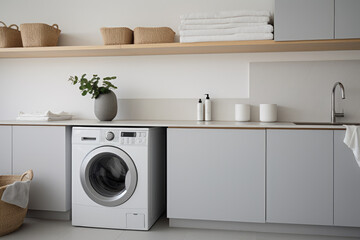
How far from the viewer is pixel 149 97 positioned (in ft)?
10.7

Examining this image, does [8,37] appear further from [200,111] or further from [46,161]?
[200,111]

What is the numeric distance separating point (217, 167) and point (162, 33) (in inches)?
49.0

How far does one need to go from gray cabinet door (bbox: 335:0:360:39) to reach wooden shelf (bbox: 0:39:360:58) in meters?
0.05

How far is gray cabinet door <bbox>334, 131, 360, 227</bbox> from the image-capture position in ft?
7.89

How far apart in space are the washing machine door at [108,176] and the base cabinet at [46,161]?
237mm

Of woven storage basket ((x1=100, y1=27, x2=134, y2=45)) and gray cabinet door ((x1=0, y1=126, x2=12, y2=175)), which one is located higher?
woven storage basket ((x1=100, y1=27, x2=134, y2=45))

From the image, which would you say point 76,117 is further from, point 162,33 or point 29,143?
point 162,33

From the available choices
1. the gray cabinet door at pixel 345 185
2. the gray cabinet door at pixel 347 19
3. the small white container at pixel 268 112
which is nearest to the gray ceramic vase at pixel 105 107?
the small white container at pixel 268 112

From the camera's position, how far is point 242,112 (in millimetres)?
2988

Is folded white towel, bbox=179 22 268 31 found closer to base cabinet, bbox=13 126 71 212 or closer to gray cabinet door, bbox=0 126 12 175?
base cabinet, bbox=13 126 71 212

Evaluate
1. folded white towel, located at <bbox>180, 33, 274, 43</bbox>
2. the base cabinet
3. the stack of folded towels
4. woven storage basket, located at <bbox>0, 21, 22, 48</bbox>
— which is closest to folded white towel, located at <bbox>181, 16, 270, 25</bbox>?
the stack of folded towels

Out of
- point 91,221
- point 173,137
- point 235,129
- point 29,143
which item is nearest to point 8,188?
point 29,143

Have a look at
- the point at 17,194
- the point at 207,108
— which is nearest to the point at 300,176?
the point at 207,108

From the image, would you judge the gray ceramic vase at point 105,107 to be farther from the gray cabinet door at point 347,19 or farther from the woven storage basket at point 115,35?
the gray cabinet door at point 347,19
